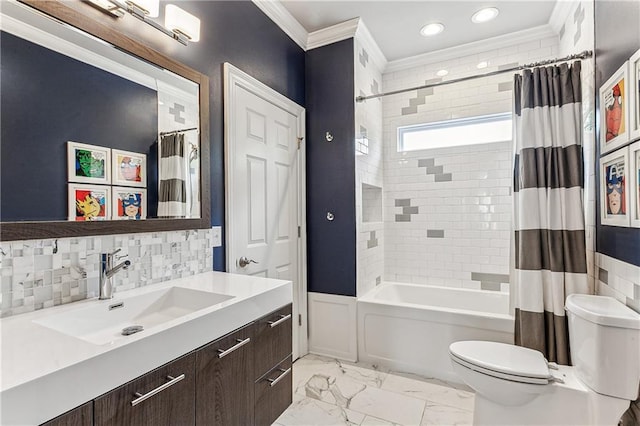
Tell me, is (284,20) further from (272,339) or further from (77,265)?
(272,339)

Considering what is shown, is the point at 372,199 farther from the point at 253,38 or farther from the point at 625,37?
the point at 625,37

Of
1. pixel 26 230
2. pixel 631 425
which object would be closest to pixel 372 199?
pixel 631 425

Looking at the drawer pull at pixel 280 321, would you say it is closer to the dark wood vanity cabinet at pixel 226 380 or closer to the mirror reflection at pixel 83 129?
the dark wood vanity cabinet at pixel 226 380

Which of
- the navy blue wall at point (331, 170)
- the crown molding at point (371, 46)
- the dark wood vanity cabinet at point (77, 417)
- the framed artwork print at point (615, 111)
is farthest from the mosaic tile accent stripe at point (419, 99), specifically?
the dark wood vanity cabinet at point (77, 417)

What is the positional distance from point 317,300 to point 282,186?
3.48 ft

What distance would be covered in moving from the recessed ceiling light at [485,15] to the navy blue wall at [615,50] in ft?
2.55

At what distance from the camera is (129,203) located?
140 centimetres

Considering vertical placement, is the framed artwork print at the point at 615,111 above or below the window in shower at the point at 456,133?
below

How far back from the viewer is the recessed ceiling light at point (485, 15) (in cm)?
241

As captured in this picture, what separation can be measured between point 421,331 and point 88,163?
2322mm

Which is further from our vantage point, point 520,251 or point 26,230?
point 520,251

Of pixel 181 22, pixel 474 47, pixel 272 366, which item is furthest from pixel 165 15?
pixel 474 47

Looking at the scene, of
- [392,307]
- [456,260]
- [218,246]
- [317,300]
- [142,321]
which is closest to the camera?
[142,321]

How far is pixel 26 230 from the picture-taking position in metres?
1.08
